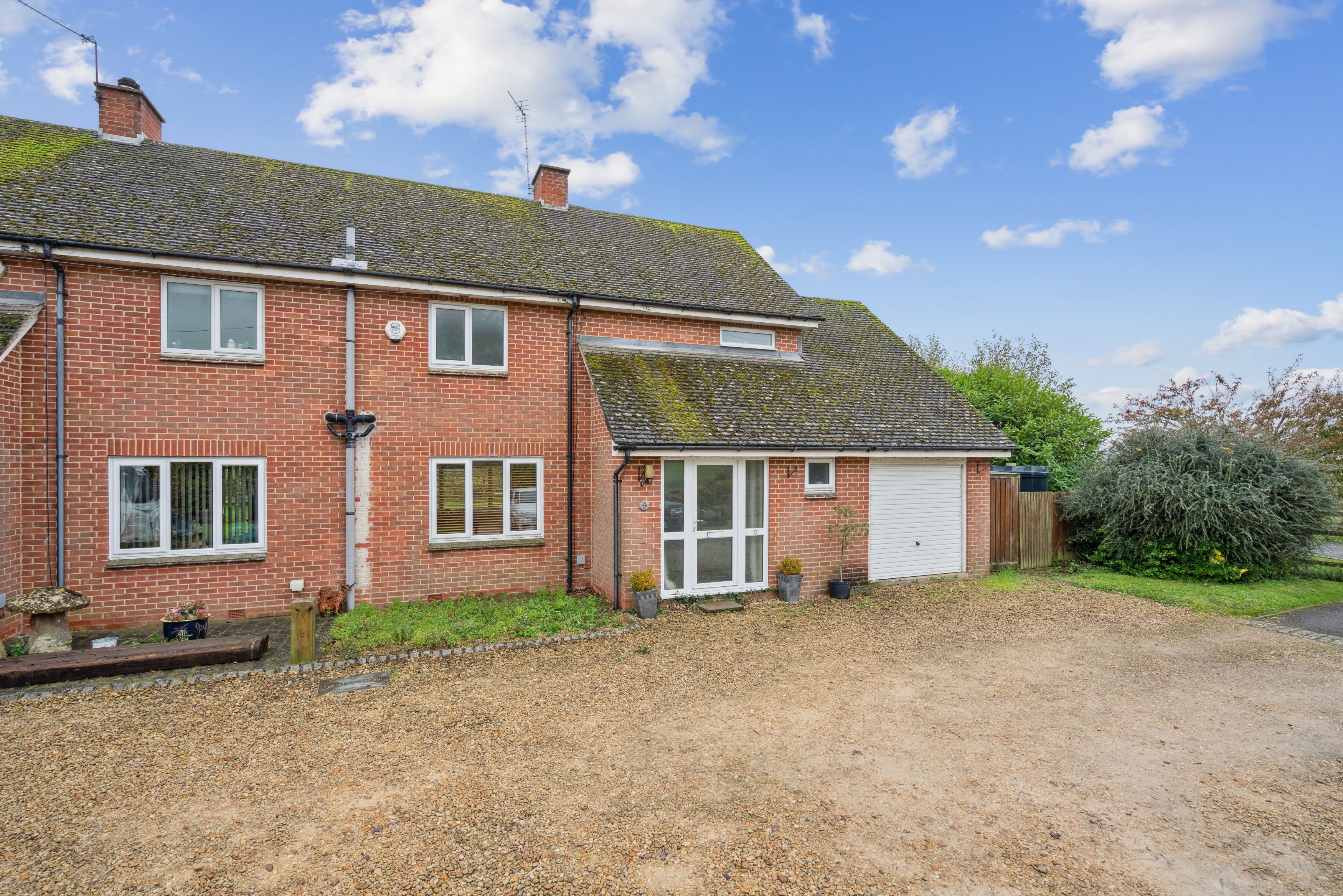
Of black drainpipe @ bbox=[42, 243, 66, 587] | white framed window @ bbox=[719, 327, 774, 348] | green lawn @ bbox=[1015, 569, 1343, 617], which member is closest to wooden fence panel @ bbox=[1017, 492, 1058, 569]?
green lawn @ bbox=[1015, 569, 1343, 617]

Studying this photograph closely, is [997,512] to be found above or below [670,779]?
above

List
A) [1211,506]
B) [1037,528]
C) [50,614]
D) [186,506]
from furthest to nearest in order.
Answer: [1037,528] < [1211,506] < [186,506] < [50,614]

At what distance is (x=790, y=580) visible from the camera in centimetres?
1004

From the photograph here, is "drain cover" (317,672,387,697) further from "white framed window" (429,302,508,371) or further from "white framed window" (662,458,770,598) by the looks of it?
"white framed window" (429,302,508,371)

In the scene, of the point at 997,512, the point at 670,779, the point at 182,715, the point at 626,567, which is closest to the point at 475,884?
the point at 670,779

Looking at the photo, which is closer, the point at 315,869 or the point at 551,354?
the point at 315,869

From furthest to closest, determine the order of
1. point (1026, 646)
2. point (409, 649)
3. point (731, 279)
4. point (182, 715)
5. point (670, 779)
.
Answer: point (731, 279)
point (1026, 646)
point (409, 649)
point (182, 715)
point (670, 779)

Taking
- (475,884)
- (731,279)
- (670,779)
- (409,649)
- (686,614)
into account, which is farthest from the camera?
(731,279)

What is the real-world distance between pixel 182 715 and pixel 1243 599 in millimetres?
15155

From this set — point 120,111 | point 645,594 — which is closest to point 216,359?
point 120,111

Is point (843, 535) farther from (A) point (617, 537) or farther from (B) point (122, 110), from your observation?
A: (B) point (122, 110)

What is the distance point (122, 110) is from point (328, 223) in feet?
14.9

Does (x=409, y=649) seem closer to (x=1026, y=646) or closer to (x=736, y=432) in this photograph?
(x=736, y=432)

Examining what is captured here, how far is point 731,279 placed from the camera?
13039mm
